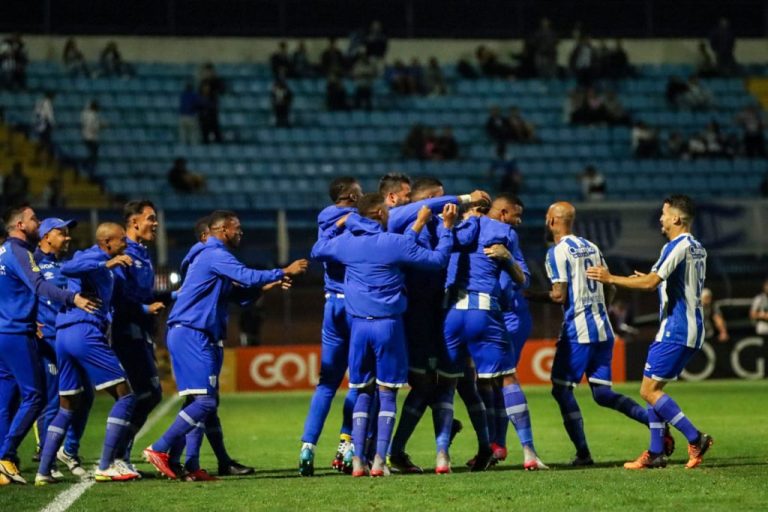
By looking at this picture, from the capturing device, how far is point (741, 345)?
25844 millimetres

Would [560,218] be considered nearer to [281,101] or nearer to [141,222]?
[141,222]

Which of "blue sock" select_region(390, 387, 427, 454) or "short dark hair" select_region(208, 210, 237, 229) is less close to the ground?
"short dark hair" select_region(208, 210, 237, 229)

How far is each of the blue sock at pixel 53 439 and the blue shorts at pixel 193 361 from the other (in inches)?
36.6

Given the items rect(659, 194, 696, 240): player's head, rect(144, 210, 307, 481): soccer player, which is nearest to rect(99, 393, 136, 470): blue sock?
rect(144, 210, 307, 481): soccer player

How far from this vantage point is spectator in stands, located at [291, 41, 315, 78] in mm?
33375

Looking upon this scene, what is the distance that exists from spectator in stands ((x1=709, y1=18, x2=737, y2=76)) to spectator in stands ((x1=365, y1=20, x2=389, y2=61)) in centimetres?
847

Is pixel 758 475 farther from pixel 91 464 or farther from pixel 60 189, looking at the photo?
pixel 60 189

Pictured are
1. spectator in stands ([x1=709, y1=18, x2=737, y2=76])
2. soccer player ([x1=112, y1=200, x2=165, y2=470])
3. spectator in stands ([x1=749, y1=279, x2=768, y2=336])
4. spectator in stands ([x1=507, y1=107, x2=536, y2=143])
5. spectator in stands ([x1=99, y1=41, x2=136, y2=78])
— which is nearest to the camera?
soccer player ([x1=112, y1=200, x2=165, y2=470])

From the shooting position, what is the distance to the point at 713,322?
25.8m

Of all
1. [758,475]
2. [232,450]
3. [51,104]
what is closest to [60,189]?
[51,104]

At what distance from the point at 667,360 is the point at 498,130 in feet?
69.9

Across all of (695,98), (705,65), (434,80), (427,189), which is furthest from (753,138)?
(427,189)

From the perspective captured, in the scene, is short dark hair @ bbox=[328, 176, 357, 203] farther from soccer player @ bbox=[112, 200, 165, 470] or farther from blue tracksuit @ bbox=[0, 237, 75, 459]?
blue tracksuit @ bbox=[0, 237, 75, 459]

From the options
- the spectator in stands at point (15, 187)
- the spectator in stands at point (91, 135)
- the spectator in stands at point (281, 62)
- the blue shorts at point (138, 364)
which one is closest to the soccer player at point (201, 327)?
the blue shorts at point (138, 364)
